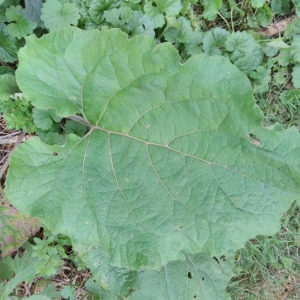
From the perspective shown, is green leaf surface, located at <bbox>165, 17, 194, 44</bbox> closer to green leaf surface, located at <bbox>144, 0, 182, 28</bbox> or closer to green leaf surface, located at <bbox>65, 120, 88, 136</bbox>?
green leaf surface, located at <bbox>144, 0, 182, 28</bbox>

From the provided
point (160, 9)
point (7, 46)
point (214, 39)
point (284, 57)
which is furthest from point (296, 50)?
point (7, 46)

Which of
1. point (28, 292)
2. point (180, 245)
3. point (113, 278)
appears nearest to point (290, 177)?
point (180, 245)

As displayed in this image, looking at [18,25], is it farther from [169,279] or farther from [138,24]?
[169,279]

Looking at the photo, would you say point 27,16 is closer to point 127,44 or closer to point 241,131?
point 127,44

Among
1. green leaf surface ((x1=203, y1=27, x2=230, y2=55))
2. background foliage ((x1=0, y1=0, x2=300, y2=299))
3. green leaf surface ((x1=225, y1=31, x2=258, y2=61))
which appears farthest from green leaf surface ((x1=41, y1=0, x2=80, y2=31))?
green leaf surface ((x1=225, y1=31, x2=258, y2=61))

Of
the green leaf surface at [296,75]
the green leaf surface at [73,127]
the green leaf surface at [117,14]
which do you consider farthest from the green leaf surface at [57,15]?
the green leaf surface at [296,75]
